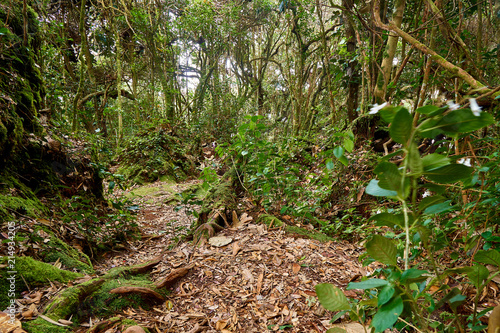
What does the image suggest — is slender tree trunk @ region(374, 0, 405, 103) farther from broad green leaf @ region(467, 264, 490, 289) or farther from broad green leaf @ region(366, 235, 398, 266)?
broad green leaf @ region(366, 235, 398, 266)

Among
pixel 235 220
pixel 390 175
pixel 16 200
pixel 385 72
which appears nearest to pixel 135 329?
pixel 390 175

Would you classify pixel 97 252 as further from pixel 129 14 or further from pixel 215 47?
pixel 215 47

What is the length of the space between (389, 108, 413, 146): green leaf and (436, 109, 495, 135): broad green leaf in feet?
0.18

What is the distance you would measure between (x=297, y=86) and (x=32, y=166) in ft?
Answer: 18.8

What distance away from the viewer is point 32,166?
9.04ft

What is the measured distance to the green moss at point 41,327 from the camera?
3.88ft

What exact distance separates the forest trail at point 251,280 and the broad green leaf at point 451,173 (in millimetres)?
1061

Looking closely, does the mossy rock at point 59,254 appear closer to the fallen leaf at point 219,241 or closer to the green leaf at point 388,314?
the fallen leaf at point 219,241

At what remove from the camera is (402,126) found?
0.46m

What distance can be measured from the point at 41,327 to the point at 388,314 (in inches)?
62.2

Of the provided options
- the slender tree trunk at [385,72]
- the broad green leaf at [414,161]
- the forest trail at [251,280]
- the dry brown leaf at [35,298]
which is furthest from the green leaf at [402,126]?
the slender tree trunk at [385,72]

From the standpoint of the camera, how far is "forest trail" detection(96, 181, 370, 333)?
142cm

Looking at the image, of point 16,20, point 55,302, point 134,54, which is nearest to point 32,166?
point 16,20

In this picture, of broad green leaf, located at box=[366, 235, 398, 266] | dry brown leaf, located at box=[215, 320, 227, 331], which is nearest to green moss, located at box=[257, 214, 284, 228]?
dry brown leaf, located at box=[215, 320, 227, 331]
